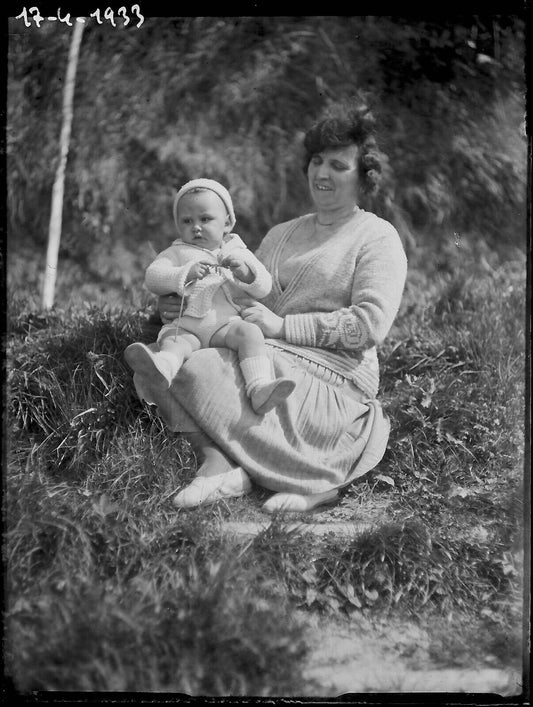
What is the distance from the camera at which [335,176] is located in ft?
15.2

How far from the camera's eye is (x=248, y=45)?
666 cm

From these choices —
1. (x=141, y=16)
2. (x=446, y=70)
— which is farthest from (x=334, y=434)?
(x=446, y=70)

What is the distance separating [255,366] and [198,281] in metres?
0.51

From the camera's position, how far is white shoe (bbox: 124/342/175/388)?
4078 mm

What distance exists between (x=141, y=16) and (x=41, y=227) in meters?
2.48

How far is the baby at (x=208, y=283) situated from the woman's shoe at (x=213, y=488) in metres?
0.30

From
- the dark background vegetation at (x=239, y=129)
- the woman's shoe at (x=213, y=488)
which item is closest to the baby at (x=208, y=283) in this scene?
the woman's shoe at (x=213, y=488)

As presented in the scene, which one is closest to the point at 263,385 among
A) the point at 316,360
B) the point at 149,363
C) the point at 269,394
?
the point at 269,394

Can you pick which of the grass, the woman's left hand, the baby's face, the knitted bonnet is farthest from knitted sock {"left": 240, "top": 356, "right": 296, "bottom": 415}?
the knitted bonnet

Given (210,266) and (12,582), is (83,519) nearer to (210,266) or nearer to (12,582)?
(12,582)

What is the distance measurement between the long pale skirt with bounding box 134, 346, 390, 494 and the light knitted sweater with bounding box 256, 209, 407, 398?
0.35 ft

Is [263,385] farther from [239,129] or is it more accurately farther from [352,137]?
[239,129]

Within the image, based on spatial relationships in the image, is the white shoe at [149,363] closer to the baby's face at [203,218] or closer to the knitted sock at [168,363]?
the knitted sock at [168,363]

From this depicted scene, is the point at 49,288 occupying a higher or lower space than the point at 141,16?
lower
